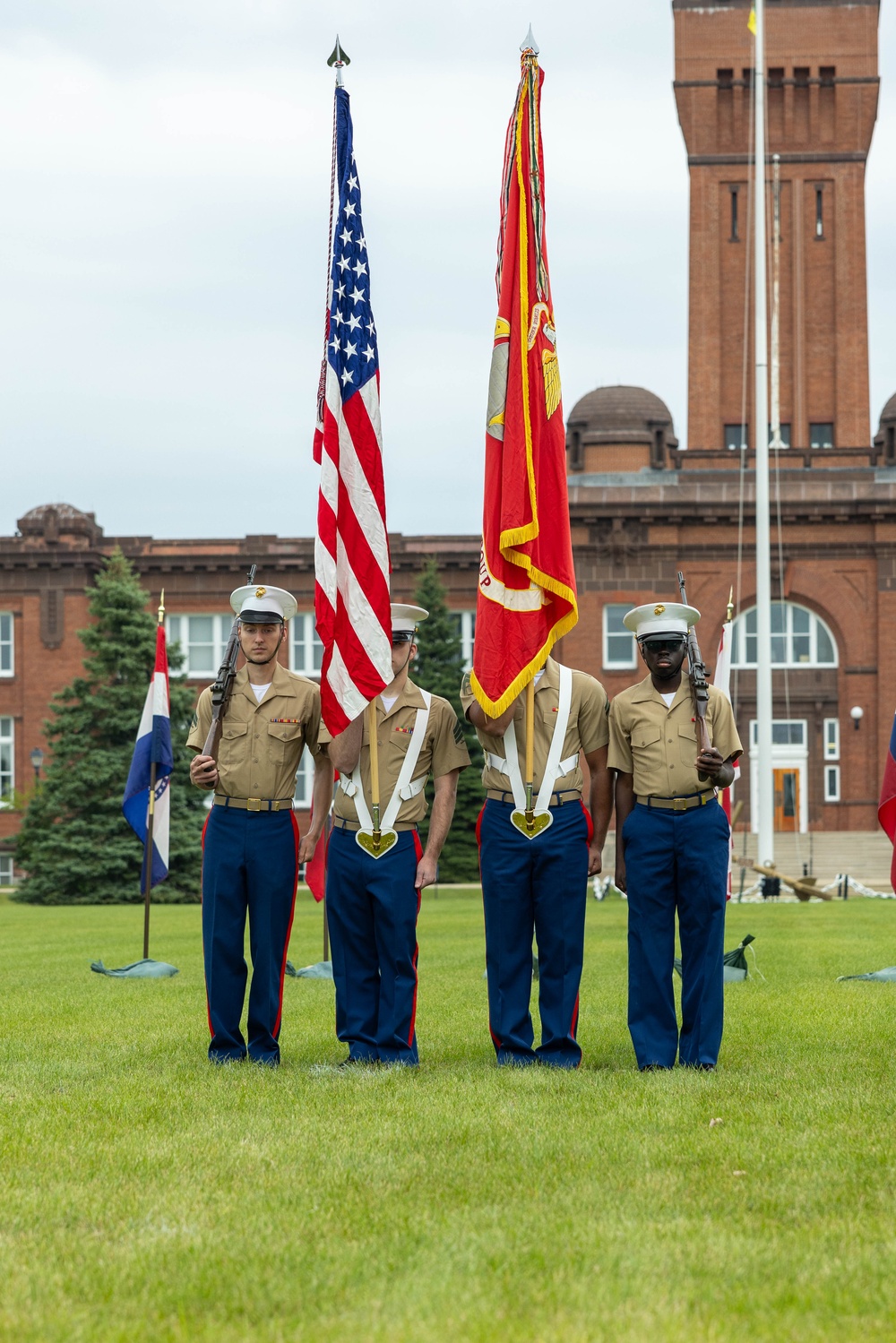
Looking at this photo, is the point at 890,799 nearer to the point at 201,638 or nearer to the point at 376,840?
the point at 376,840

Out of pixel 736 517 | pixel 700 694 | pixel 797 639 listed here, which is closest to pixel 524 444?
pixel 700 694

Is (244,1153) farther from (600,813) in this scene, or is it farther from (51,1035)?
(51,1035)

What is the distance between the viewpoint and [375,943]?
25.7ft

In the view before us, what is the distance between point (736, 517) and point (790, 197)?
12167mm

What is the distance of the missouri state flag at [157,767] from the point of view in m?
15.0

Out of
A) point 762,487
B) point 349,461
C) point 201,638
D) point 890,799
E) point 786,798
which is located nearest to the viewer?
point 349,461

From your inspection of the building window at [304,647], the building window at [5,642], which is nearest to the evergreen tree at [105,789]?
the building window at [304,647]

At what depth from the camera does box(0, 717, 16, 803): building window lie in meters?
47.4

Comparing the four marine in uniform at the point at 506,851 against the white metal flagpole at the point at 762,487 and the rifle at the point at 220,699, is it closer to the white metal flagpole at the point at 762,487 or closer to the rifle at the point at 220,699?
the rifle at the point at 220,699

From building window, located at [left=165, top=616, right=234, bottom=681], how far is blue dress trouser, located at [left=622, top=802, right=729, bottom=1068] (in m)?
40.9

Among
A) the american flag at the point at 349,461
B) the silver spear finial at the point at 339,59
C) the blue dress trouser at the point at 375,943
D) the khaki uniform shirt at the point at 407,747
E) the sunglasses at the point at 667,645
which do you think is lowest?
the blue dress trouser at the point at 375,943

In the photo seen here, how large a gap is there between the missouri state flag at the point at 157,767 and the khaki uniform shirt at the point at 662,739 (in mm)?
7916

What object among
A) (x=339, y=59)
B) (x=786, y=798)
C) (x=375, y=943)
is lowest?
(x=786, y=798)

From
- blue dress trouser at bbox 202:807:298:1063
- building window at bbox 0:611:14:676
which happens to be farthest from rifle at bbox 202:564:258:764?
building window at bbox 0:611:14:676
